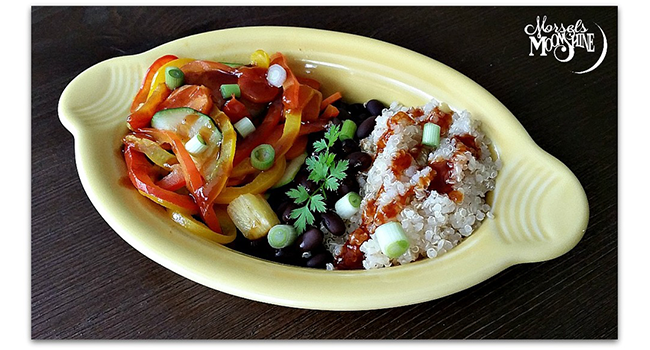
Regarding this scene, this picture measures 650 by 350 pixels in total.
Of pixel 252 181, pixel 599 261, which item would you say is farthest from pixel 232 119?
pixel 599 261

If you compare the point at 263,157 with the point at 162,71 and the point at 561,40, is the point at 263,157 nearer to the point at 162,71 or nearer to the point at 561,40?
the point at 162,71

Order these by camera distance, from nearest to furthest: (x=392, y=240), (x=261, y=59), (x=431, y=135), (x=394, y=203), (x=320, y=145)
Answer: (x=392, y=240)
(x=394, y=203)
(x=431, y=135)
(x=320, y=145)
(x=261, y=59)

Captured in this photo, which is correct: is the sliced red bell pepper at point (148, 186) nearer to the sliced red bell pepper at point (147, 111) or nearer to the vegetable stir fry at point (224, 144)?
the vegetable stir fry at point (224, 144)

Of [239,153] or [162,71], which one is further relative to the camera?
[162,71]

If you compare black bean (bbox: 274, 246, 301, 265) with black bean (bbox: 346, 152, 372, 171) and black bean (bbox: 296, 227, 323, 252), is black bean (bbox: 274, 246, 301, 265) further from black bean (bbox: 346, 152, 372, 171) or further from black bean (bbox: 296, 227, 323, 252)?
black bean (bbox: 346, 152, 372, 171)

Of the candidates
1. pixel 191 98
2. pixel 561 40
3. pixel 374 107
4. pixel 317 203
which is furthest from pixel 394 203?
pixel 561 40

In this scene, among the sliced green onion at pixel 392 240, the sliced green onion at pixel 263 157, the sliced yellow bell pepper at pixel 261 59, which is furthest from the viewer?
the sliced yellow bell pepper at pixel 261 59

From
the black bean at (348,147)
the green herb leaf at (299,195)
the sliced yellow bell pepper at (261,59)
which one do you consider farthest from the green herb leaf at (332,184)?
the sliced yellow bell pepper at (261,59)
